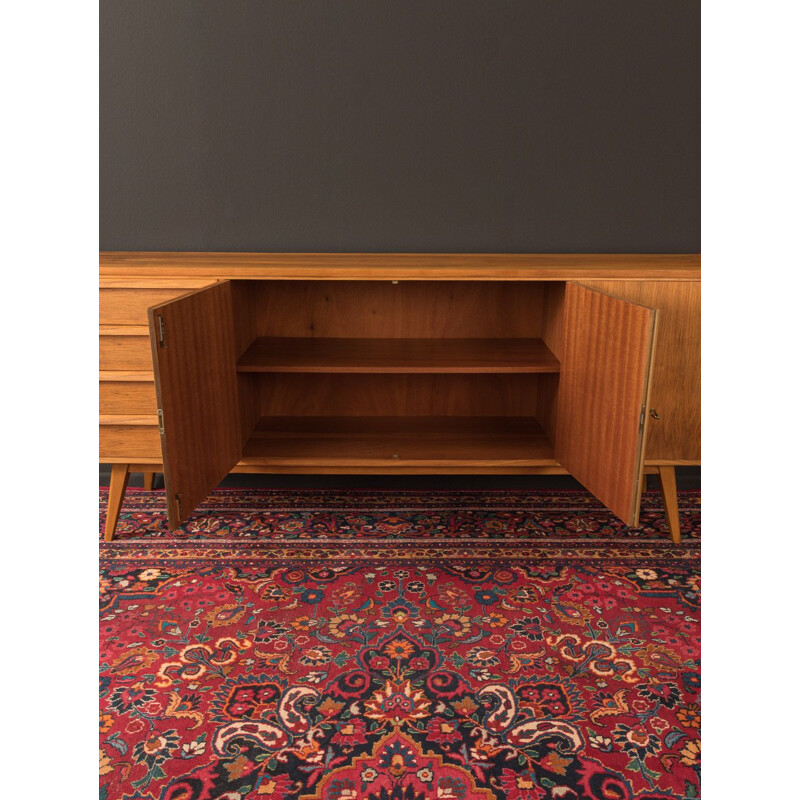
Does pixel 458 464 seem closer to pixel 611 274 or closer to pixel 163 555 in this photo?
pixel 611 274

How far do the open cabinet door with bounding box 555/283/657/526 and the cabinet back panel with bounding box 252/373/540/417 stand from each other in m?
0.43

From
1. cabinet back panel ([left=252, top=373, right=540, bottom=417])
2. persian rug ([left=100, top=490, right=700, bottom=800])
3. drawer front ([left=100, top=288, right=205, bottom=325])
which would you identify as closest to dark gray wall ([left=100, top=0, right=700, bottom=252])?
cabinet back panel ([left=252, top=373, right=540, bottom=417])

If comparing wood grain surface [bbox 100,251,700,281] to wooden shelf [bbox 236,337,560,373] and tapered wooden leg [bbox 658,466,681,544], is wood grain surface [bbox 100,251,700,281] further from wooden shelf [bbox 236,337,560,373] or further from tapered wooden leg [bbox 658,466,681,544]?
tapered wooden leg [bbox 658,466,681,544]

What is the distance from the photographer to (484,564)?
7.39 feet

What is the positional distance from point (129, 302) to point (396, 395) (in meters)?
1.04

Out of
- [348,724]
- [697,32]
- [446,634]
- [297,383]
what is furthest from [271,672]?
[697,32]

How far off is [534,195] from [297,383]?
3.85 feet

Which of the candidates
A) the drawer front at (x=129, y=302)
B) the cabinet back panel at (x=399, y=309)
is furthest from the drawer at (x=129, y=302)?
the cabinet back panel at (x=399, y=309)

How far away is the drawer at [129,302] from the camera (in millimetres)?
2223

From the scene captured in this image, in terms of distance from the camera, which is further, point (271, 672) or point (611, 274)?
point (611, 274)

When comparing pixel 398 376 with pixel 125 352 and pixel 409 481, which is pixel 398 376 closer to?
pixel 409 481

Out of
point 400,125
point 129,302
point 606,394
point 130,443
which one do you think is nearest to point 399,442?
point 606,394

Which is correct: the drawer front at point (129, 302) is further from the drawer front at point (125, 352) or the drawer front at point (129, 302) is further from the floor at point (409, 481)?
the floor at point (409, 481)

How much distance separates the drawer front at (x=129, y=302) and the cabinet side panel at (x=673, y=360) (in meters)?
1.35
